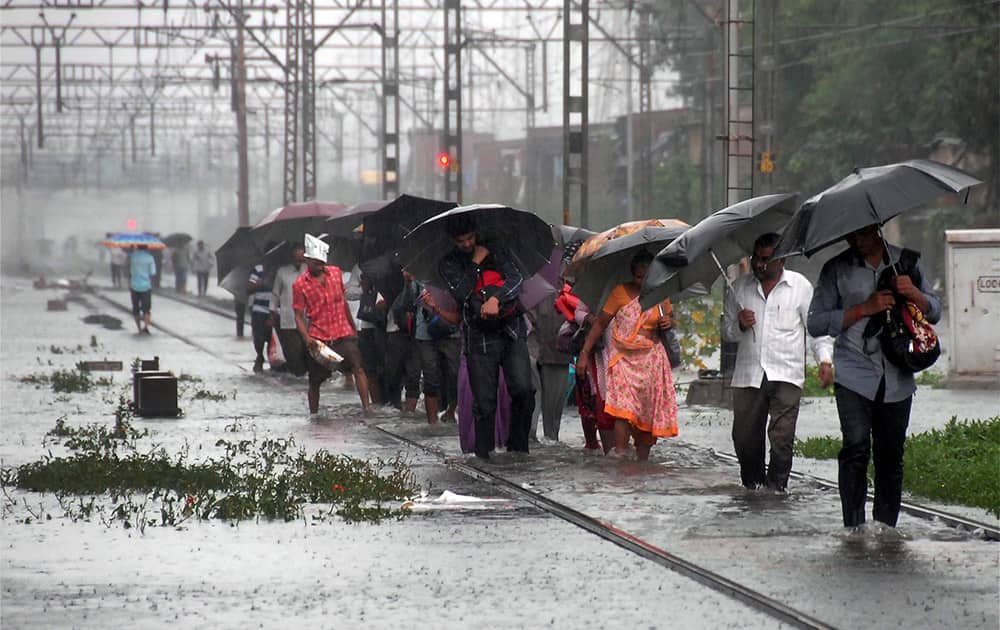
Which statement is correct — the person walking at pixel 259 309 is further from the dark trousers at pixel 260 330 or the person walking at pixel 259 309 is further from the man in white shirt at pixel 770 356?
the man in white shirt at pixel 770 356

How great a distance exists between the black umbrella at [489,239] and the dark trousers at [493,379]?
0.85 metres

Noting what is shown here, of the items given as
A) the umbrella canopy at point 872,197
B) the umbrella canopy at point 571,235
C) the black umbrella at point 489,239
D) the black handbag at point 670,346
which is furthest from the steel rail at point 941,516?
the umbrella canopy at point 571,235

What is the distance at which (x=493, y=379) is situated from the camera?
13.2 m

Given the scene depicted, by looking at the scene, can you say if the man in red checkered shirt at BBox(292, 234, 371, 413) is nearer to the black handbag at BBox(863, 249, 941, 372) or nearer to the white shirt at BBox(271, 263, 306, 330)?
the white shirt at BBox(271, 263, 306, 330)

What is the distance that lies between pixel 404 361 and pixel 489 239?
153 inches

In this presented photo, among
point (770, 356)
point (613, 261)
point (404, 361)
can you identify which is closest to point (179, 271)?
point (404, 361)

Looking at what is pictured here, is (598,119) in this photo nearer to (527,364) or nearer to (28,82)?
(28,82)

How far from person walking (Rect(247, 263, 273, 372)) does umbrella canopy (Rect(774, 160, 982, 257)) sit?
15714mm

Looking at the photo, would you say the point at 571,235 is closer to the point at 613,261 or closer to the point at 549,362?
the point at 549,362

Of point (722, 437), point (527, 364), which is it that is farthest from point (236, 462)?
point (722, 437)

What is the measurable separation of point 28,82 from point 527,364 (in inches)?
2460

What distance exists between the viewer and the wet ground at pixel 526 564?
7449mm

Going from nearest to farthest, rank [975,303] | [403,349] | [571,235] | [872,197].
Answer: [872,197]
[571,235]
[403,349]
[975,303]

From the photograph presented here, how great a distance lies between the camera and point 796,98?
2288 inches
